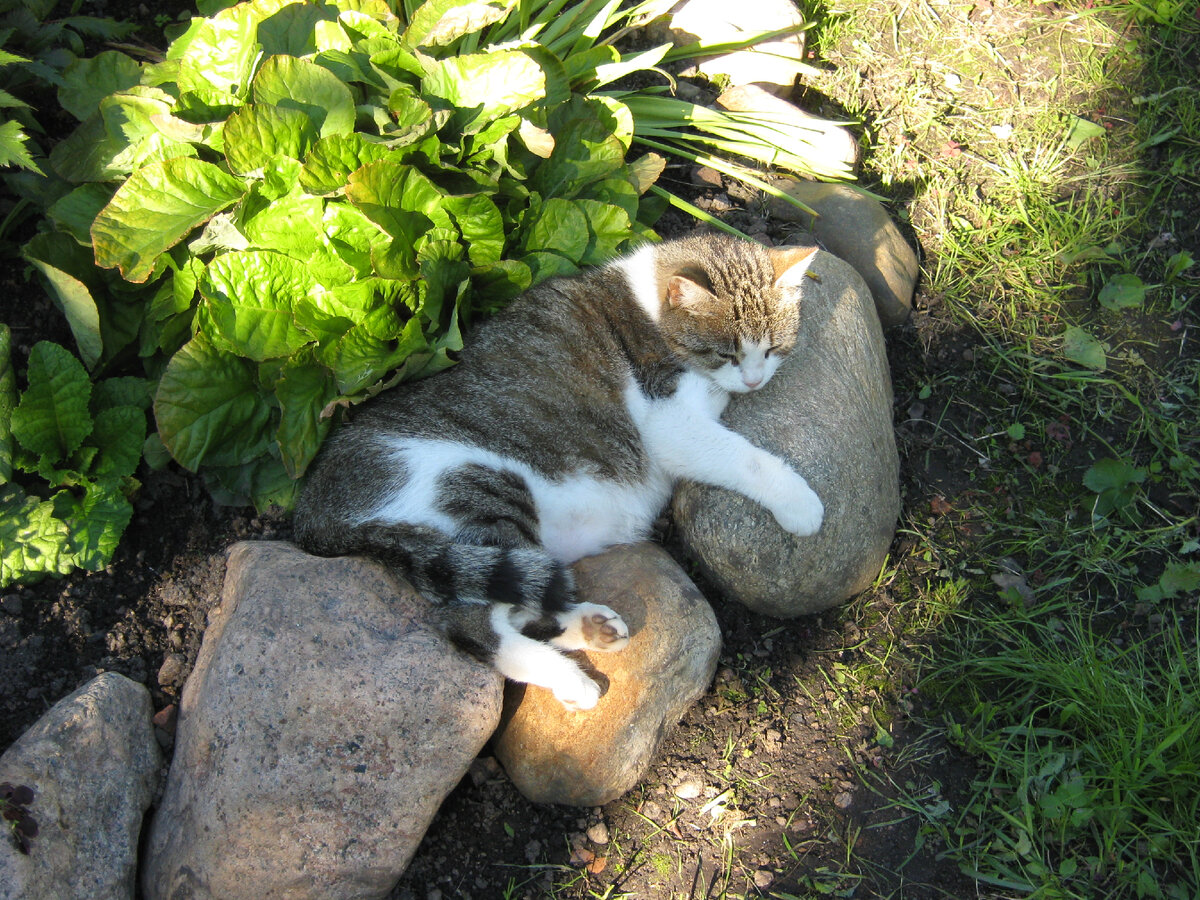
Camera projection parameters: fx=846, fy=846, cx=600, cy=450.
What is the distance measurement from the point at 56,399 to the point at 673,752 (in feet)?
7.78

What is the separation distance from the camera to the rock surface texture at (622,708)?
265 centimetres

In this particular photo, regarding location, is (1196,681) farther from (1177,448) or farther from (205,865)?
(205,865)

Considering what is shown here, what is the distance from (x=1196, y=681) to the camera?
2746 mm

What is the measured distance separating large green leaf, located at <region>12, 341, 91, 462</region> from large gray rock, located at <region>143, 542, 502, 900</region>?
82 centimetres

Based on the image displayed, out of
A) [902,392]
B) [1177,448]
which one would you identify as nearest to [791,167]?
[902,392]

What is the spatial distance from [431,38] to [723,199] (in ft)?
5.13

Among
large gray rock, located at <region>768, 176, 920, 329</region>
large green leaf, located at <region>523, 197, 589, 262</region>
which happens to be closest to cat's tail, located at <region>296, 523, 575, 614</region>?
large green leaf, located at <region>523, 197, 589, 262</region>

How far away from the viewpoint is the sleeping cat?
2.63 metres

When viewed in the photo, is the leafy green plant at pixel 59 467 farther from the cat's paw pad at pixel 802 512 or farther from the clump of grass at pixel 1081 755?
the clump of grass at pixel 1081 755

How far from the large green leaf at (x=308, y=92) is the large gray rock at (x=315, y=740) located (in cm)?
143

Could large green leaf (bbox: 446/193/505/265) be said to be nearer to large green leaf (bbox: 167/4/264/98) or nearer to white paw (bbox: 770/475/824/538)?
large green leaf (bbox: 167/4/264/98)

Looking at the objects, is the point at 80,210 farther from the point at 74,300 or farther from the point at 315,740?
the point at 315,740

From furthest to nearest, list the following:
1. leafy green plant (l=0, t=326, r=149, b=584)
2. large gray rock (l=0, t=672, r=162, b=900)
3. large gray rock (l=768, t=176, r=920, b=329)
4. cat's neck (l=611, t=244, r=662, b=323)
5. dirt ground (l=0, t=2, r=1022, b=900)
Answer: large gray rock (l=768, t=176, r=920, b=329), cat's neck (l=611, t=244, r=662, b=323), leafy green plant (l=0, t=326, r=149, b=584), dirt ground (l=0, t=2, r=1022, b=900), large gray rock (l=0, t=672, r=162, b=900)

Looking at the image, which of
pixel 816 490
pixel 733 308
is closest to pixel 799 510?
pixel 816 490
